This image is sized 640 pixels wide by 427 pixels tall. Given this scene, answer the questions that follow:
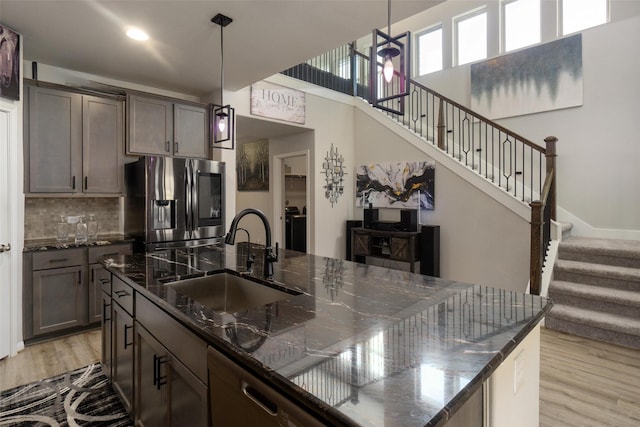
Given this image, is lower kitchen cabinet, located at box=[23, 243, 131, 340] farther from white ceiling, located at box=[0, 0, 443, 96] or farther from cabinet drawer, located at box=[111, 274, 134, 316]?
white ceiling, located at box=[0, 0, 443, 96]

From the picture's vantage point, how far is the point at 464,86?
588 centimetres

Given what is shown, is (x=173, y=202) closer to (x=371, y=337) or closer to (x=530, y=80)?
(x=371, y=337)

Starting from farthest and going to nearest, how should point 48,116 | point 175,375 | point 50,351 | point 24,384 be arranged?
1. point 48,116
2. point 50,351
3. point 24,384
4. point 175,375

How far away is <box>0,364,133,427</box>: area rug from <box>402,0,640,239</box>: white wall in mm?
5680

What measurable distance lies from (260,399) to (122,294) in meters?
1.39

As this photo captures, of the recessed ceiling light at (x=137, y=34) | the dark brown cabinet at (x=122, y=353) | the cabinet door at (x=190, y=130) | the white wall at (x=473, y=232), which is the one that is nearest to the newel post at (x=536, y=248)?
the white wall at (x=473, y=232)

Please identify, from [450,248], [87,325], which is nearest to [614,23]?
[450,248]

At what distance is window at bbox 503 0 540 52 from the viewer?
5.14m

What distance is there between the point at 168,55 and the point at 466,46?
4.99 m

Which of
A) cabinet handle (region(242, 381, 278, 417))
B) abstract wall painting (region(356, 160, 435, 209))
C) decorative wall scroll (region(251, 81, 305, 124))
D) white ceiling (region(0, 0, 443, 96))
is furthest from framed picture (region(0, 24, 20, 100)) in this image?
abstract wall painting (region(356, 160, 435, 209))

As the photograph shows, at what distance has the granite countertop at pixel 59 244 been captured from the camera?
10.2 feet

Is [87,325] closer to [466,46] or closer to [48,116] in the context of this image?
[48,116]

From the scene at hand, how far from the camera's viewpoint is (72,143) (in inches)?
134

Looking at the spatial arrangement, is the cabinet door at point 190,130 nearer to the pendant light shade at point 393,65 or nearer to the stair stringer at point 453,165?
the stair stringer at point 453,165
